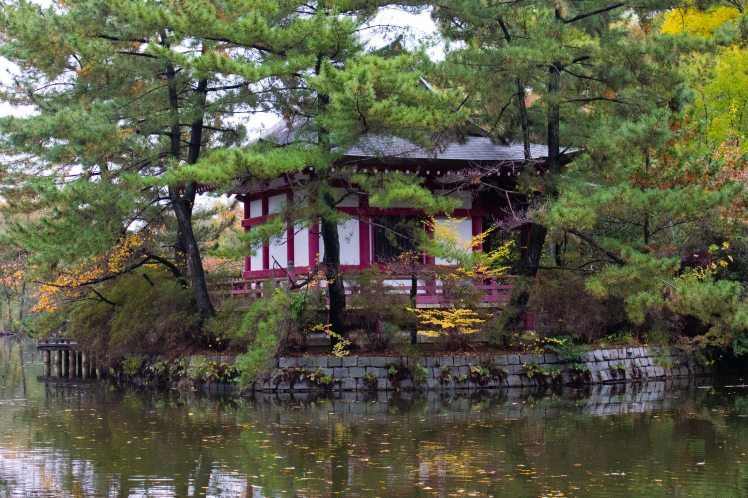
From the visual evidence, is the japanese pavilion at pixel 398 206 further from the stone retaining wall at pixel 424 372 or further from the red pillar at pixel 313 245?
the stone retaining wall at pixel 424 372

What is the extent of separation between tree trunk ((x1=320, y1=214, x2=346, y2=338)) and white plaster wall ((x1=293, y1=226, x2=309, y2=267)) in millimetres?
2496

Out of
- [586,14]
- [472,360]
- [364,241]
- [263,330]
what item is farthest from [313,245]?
[586,14]

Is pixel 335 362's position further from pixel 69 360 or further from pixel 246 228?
pixel 69 360

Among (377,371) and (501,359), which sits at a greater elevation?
(501,359)

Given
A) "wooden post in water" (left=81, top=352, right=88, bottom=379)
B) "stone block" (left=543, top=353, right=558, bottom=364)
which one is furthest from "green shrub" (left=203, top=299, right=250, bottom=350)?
"wooden post in water" (left=81, top=352, right=88, bottom=379)

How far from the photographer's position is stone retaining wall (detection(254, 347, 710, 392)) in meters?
20.9

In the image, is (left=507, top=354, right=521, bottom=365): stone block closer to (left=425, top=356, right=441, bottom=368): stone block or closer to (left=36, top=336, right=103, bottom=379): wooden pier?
(left=425, top=356, right=441, bottom=368): stone block

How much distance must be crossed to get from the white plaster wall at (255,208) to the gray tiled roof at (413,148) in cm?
188

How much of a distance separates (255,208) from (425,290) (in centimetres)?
622

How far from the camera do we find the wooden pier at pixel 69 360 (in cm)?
3005

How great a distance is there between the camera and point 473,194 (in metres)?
24.4

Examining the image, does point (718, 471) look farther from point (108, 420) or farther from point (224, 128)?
point (224, 128)

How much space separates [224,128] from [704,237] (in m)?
12.0

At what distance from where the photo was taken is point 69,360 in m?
31.6
